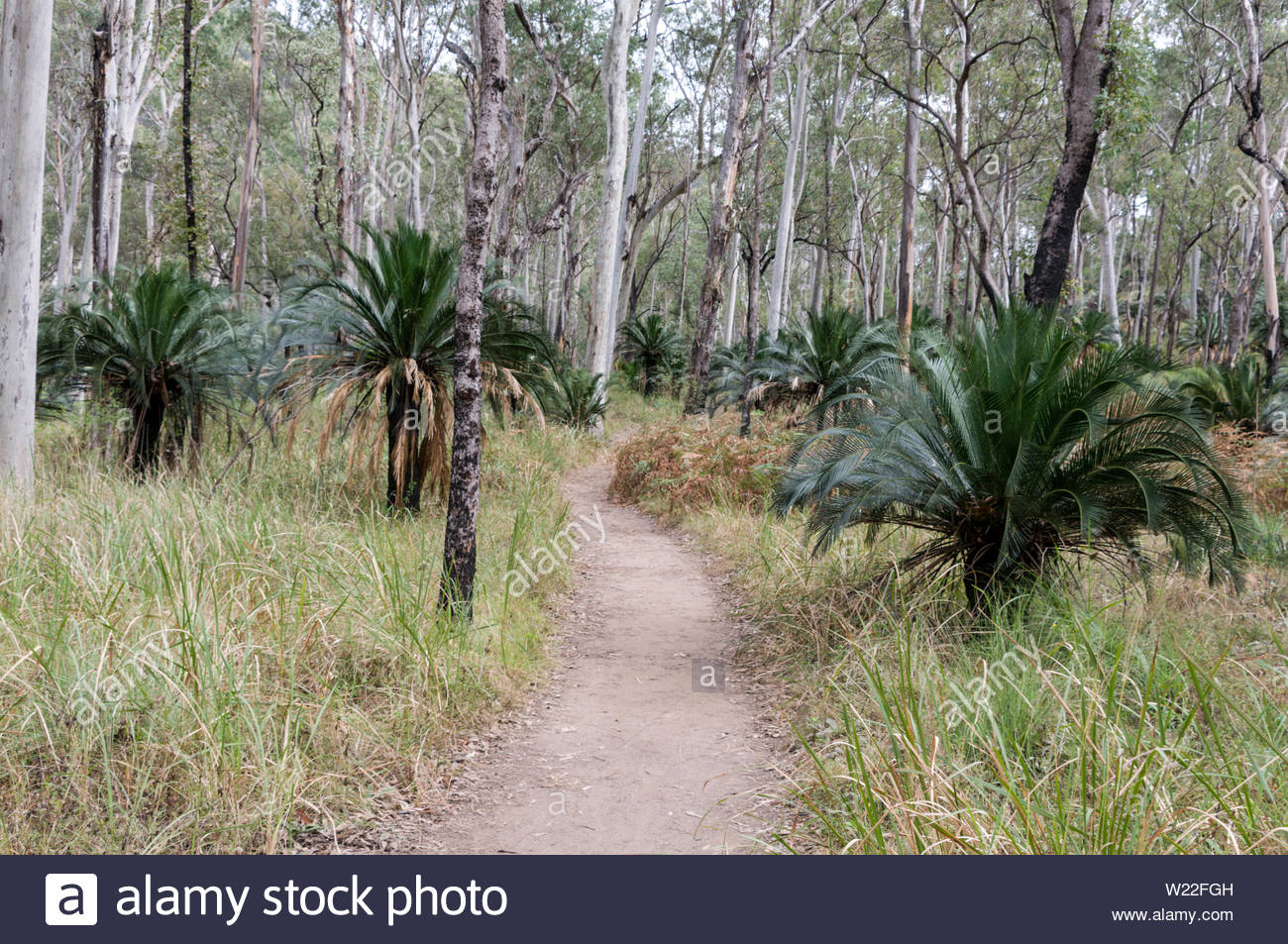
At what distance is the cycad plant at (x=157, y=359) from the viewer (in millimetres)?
7031

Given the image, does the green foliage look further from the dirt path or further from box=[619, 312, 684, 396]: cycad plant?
box=[619, 312, 684, 396]: cycad plant

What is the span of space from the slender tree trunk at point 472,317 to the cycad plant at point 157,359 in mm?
3673

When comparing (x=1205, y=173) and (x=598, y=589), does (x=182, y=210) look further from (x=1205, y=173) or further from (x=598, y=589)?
(x=1205, y=173)

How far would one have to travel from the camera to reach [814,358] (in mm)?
11094

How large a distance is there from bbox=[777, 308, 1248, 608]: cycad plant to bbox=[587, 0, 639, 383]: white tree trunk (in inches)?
375

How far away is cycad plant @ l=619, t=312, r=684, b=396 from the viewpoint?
74.6 feet

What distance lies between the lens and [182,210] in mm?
13305

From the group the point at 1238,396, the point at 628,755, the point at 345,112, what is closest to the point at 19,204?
the point at 628,755

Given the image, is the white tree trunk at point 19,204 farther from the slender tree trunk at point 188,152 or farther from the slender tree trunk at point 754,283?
the slender tree trunk at point 754,283

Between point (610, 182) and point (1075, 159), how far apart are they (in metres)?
8.08

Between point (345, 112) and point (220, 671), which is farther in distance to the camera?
point (345, 112)

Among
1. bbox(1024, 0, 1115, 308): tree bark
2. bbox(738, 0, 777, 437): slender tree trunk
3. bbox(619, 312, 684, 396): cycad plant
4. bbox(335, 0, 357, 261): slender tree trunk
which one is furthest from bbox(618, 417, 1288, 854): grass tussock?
bbox(619, 312, 684, 396): cycad plant
